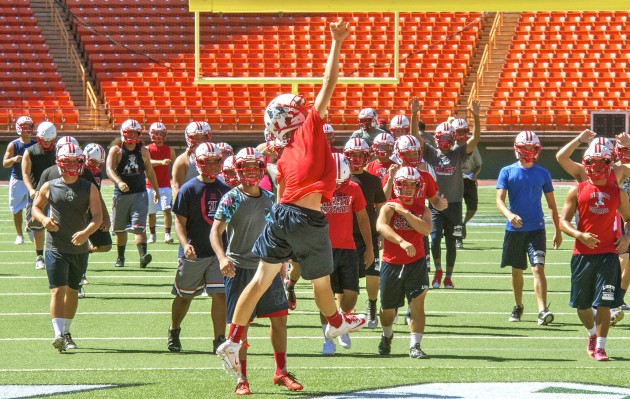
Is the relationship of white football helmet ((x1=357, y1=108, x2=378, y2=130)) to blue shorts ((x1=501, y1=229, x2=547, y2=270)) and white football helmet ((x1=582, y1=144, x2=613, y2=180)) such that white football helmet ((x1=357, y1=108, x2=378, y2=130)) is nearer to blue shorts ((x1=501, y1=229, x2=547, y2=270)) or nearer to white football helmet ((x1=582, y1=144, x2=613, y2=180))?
blue shorts ((x1=501, y1=229, x2=547, y2=270))

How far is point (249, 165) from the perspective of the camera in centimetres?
886

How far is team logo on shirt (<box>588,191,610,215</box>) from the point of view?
10094mm

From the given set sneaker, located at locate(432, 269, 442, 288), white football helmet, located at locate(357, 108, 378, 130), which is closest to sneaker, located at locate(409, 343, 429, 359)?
sneaker, located at locate(432, 269, 442, 288)

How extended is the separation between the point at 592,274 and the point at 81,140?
76.7 ft

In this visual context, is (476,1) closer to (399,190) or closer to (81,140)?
(399,190)

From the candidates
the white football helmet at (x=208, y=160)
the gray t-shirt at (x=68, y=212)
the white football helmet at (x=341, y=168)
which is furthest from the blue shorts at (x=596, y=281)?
the gray t-shirt at (x=68, y=212)

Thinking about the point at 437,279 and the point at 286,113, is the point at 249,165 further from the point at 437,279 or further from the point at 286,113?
A: the point at 437,279

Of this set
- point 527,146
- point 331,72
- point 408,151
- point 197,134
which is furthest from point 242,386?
point 197,134

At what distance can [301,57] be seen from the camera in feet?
115

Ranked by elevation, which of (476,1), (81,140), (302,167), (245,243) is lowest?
(81,140)

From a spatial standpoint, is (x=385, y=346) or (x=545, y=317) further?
(x=545, y=317)

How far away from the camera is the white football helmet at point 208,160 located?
10297mm

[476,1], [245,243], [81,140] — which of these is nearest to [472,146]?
[476,1]

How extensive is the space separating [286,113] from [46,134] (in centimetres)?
783
